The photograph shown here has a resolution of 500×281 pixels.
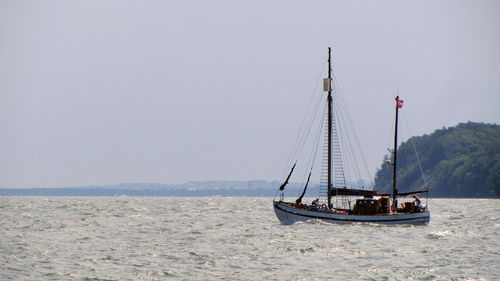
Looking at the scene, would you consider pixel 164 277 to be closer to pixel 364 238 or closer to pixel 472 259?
pixel 472 259

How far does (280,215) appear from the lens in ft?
189

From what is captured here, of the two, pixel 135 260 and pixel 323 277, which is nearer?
pixel 323 277

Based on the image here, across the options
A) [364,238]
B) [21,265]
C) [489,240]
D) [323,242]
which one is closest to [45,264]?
[21,265]

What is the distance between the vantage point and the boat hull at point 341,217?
55156 mm

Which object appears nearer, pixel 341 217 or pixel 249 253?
pixel 249 253

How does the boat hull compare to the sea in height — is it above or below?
above

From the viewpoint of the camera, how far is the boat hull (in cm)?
5516

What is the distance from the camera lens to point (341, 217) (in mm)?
55156

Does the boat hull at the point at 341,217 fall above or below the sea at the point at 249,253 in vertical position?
above

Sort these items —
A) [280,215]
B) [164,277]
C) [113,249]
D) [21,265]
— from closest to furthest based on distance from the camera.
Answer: [164,277] < [21,265] < [113,249] < [280,215]

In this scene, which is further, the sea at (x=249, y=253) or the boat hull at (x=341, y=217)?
the boat hull at (x=341, y=217)

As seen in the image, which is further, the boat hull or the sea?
the boat hull

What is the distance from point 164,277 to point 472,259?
16.5 metres

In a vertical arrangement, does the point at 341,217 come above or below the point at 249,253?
above
